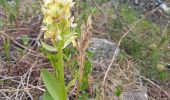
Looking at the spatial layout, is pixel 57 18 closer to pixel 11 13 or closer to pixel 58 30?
pixel 58 30

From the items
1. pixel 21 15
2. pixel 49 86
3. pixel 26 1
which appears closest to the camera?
pixel 49 86

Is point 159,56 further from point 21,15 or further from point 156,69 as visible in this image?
point 21,15

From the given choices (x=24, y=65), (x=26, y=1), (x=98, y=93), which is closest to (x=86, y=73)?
(x=98, y=93)

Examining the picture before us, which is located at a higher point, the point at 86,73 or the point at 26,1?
the point at 26,1

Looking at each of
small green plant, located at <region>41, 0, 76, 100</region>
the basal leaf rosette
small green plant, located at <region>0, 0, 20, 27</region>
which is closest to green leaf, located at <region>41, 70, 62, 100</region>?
small green plant, located at <region>41, 0, 76, 100</region>

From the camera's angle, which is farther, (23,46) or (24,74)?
(23,46)

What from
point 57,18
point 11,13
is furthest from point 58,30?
point 11,13

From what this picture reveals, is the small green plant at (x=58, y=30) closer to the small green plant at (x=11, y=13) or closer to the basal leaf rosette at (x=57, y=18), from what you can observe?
the basal leaf rosette at (x=57, y=18)
